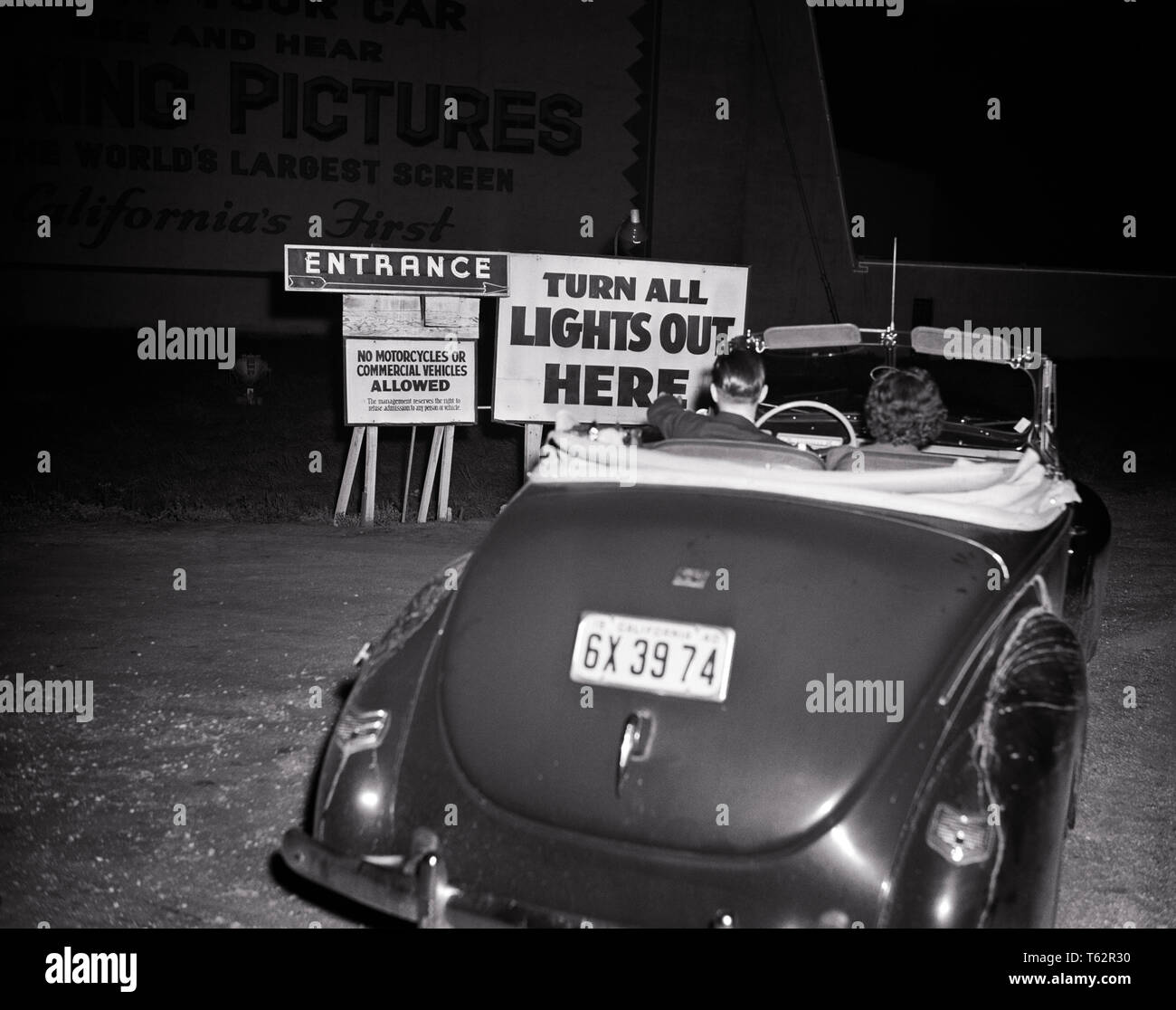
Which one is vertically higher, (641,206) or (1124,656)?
(641,206)

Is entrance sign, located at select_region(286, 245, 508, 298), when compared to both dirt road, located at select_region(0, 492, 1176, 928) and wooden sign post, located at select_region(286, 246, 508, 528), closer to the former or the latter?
wooden sign post, located at select_region(286, 246, 508, 528)

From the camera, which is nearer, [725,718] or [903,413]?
[725,718]

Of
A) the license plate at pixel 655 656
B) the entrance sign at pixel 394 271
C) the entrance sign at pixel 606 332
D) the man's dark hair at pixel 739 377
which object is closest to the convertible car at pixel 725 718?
the license plate at pixel 655 656

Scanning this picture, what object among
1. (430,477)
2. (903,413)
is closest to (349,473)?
(430,477)

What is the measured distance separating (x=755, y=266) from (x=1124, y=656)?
1600 centimetres

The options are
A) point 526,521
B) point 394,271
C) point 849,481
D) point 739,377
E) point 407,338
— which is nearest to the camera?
point 849,481

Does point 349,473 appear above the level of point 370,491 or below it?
above

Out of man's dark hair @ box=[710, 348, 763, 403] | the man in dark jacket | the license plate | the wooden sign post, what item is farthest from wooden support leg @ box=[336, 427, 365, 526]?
the license plate

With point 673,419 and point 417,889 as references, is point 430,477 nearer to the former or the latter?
point 673,419

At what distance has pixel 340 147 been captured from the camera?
59.4 ft

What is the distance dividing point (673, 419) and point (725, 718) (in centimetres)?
175

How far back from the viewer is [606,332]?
9648mm
